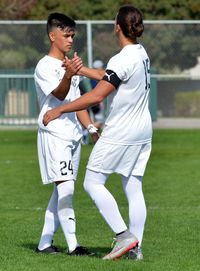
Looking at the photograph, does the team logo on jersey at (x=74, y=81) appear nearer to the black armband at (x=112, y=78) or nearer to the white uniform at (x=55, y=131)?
the white uniform at (x=55, y=131)

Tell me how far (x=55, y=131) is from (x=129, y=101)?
0.82 metres

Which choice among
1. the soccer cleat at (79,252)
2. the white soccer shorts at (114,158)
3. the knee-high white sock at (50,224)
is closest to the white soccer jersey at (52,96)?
the white soccer shorts at (114,158)

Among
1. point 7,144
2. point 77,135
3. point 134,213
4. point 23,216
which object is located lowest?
point 7,144

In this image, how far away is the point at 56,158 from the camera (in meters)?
9.36

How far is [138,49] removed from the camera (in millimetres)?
8938

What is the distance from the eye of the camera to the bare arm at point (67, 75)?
8961mm

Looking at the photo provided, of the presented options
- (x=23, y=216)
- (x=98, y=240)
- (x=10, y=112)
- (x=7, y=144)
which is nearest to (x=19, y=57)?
(x=10, y=112)

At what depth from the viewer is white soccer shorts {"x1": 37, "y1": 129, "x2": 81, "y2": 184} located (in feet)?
30.7

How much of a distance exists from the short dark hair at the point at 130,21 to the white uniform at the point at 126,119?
123 millimetres

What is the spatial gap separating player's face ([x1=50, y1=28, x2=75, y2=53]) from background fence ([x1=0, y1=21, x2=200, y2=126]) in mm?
17765

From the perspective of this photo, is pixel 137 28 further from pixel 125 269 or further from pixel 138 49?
pixel 125 269

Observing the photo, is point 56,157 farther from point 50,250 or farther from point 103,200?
point 50,250

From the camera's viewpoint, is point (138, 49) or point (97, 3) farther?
point (97, 3)

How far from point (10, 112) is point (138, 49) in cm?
1913
